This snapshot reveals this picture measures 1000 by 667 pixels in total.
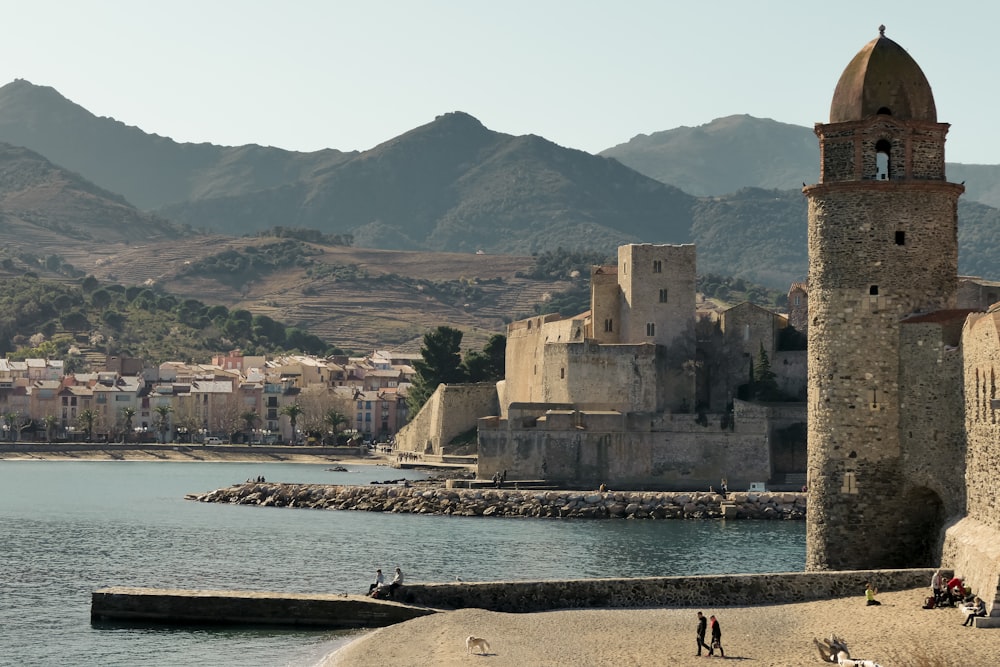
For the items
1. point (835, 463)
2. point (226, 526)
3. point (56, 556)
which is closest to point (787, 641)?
point (835, 463)

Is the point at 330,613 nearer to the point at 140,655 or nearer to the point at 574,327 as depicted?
the point at 140,655

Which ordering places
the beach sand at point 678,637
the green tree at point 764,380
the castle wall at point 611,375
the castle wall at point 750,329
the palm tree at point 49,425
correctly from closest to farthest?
1. the beach sand at point 678,637
2. the castle wall at point 611,375
3. the green tree at point 764,380
4. the castle wall at point 750,329
5. the palm tree at point 49,425

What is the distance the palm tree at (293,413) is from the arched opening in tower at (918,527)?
81.6 metres

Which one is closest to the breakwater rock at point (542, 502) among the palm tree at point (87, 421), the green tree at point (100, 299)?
the palm tree at point (87, 421)

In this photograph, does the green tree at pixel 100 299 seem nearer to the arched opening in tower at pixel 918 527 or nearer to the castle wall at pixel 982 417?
the arched opening in tower at pixel 918 527

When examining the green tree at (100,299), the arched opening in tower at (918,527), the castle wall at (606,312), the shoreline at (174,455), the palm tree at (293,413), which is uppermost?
the green tree at (100,299)

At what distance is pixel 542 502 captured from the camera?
6000cm

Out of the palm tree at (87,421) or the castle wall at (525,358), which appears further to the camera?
the palm tree at (87,421)

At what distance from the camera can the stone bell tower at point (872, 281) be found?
1057 inches

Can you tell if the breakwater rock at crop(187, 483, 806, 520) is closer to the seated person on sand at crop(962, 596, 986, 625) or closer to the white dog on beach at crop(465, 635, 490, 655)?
the white dog on beach at crop(465, 635, 490, 655)

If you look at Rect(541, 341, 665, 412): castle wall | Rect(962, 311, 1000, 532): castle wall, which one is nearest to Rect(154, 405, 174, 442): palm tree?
Rect(541, 341, 665, 412): castle wall

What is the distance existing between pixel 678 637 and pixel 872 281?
254 inches

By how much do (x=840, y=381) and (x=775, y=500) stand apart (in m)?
32.2

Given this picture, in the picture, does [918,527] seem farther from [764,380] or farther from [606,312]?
[606,312]
